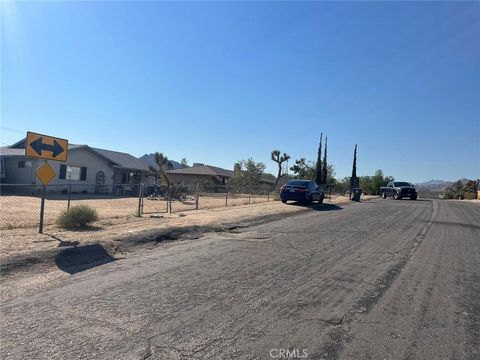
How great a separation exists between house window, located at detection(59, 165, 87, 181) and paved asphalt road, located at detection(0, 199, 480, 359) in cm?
2769

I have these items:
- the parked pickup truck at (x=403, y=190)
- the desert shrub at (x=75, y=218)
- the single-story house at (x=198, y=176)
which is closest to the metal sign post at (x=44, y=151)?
the desert shrub at (x=75, y=218)

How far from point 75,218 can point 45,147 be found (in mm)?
2301

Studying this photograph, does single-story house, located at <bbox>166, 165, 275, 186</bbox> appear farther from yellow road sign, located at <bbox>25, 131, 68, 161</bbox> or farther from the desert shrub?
yellow road sign, located at <bbox>25, 131, 68, 161</bbox>

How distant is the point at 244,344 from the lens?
13.2ft

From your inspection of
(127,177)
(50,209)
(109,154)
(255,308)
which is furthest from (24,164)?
(255,308)

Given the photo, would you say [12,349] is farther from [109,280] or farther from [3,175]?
[3,175]

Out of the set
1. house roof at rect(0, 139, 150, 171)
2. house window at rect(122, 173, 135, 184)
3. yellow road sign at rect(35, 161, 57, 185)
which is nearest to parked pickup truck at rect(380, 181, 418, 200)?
house roof at rect(0, 139, 150, 171)

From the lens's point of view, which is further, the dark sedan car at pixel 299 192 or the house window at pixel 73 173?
the house window at pixel 73 173

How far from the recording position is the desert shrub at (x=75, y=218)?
39.0ft

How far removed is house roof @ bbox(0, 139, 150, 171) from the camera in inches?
1336

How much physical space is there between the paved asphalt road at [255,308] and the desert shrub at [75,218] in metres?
4.21

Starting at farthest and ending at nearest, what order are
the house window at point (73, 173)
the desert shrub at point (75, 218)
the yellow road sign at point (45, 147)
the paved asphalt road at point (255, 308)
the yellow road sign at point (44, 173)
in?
the house window at point (73, 173)
the desert shrub at point (75, 218)
the yellow road sign at point (44, 173)
the yellow road sign at point (45, 147)
the paved asphalt road at point (255, 308)

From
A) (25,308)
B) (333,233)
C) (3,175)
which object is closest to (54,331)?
(25,308)

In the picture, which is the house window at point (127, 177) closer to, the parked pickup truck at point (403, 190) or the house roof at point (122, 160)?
the house roof at point (122, 160)
